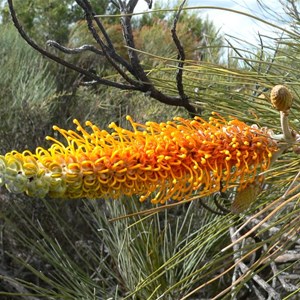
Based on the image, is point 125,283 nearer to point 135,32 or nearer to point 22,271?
point 22,271

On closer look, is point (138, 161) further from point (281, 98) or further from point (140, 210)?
point (140, 210)

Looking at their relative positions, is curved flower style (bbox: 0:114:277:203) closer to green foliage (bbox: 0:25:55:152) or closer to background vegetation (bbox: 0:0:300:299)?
background vegetation (bbox: 0:0:300:299)

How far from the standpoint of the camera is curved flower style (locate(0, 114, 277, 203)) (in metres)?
0.69

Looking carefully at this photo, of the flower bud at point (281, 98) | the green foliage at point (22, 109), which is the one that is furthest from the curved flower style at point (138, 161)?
the green foliage at point (22, 109)

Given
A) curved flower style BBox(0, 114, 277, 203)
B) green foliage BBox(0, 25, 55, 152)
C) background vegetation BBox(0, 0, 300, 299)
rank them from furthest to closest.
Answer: green foliage BBox(0, 25, 55, 152), background vegetation BBox(0, 0, 300, 299), curved flower style BBox(0, 114, 277, 203)

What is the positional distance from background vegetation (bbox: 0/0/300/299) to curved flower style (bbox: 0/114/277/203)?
79mm

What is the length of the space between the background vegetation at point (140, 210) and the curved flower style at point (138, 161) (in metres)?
0.08

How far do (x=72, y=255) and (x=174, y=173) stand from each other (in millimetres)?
2522

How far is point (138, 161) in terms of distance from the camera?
737 mm

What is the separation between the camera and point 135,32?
20.6 feet

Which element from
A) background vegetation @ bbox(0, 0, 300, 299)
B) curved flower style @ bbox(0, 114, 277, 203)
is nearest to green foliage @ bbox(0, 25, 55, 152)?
background vegetation @ bbox(0, 0, 300, 299)

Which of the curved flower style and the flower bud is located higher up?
the flower bud

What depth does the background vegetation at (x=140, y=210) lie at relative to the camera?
3.20ft

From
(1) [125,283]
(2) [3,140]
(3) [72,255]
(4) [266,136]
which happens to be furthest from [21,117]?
(4) [266,136]
